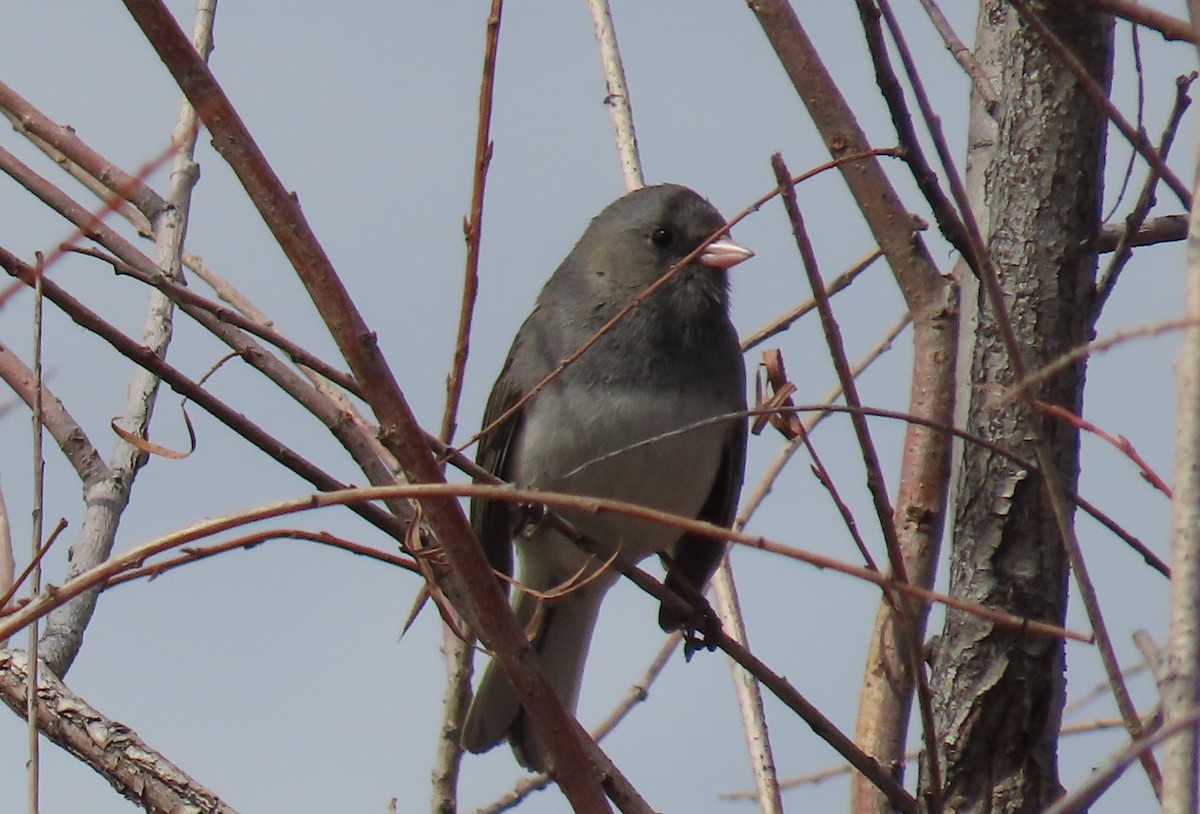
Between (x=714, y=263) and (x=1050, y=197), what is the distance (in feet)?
4.68

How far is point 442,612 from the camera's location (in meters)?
1.53

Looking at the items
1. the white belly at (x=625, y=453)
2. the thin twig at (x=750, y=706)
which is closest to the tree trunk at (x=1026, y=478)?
the thin twig at (x=750, y=706)

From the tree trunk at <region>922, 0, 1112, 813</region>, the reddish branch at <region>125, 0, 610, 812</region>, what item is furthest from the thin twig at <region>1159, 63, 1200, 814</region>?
the tree trunk at <region>922, 0, 1112, 813</region>

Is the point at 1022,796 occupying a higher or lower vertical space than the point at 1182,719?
higher

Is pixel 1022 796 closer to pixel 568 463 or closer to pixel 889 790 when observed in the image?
pixel 889 790

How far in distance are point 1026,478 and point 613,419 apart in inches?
49.6

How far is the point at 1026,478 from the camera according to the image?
5.17ft

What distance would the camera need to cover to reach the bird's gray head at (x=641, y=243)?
10.2ft

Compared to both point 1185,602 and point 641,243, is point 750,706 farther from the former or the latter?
point 1185,602

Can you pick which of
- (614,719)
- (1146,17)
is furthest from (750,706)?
(1146,17)

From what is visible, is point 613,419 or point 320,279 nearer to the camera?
point 320,279

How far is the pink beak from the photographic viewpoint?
3000 millimetres

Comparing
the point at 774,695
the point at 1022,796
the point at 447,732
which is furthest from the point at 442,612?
the point at 447,732

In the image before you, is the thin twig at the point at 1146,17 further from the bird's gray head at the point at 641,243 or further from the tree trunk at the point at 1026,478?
the bird's gray head at the point at 641,243
